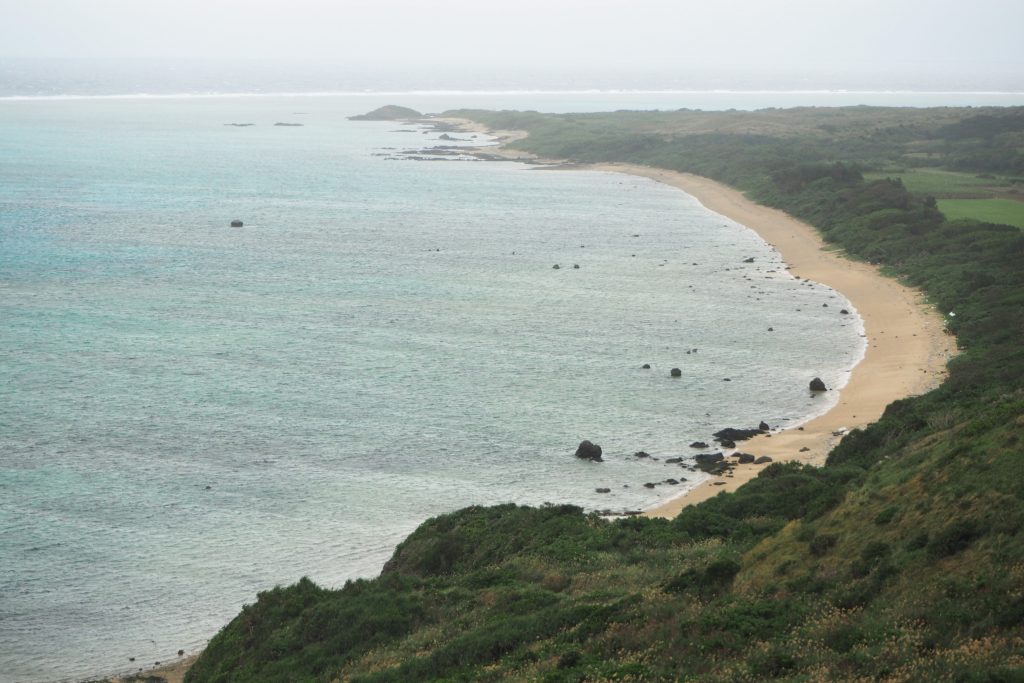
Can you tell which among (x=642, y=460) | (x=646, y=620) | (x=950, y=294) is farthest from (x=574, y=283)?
(x=646, y=620)

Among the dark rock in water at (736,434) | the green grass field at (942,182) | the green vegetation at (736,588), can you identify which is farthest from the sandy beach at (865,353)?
the green grass field at (942,182)

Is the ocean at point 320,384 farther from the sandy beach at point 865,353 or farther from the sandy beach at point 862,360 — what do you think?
the sandy beach at point 865,353

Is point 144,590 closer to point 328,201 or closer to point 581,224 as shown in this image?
point 581,224

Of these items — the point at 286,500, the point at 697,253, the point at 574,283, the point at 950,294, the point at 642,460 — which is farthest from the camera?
the point at 697,253

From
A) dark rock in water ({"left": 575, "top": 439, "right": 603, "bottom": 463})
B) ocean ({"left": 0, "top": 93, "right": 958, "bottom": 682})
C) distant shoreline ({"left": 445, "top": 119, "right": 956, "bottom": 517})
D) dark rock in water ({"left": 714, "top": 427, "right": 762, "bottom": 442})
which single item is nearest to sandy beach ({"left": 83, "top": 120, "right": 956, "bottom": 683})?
distant shoreline ({"left": 445, "top": 119, "right": 956, "bottom": 517})

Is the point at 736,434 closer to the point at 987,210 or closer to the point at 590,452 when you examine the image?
the point at 590,452

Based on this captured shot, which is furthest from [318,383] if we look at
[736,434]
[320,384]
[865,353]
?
[865,353]
